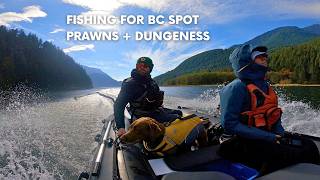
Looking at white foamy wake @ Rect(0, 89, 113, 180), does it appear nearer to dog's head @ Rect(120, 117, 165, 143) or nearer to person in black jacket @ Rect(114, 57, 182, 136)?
person in black jacket @ Rect(114, 57, 182, 136)

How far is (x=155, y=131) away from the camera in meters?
4.10

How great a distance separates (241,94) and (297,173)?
0.86 metres

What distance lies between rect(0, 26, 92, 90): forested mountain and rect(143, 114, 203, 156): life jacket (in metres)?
80.3

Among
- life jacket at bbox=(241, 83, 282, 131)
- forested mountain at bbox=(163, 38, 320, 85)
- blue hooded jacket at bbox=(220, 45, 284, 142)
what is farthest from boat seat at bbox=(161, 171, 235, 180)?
forested mountain at bbox=(163, 38, 320, 85)

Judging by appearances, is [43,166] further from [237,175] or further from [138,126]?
[237,175]

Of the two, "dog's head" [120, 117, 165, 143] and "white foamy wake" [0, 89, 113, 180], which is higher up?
"dog's head" [120, 117, 165, 143]

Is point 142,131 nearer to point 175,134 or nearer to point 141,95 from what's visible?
point 175,134

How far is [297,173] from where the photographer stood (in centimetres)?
308

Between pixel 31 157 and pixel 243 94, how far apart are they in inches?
295

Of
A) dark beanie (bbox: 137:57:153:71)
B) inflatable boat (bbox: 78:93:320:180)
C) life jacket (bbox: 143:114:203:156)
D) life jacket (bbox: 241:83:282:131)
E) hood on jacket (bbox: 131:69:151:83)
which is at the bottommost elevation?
inflatable boat (bbox: 78:93:320:180)

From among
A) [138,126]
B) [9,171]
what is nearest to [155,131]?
[138,126]

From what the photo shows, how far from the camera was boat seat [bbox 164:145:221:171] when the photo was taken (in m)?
3.63

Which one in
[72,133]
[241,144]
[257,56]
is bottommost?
[72,133]

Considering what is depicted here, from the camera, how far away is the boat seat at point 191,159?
11.9ft
